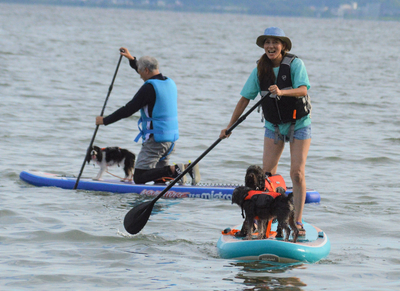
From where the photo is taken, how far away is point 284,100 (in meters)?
6.28

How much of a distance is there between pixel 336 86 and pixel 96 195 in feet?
57.2

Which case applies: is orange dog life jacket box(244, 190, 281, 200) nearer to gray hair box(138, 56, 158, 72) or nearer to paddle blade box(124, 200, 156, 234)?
paddle blade box(124, 200, 156, 234)

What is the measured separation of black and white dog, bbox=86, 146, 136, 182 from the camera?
9617mm

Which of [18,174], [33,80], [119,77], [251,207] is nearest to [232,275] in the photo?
[251,207]

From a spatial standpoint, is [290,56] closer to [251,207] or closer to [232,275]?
[251,207]

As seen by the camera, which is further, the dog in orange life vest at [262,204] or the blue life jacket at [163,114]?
the blue life jacket at [163,114]

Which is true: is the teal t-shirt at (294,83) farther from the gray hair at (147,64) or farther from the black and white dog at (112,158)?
the black and white dog at (112,158)

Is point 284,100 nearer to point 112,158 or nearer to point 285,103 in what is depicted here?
point 285,103

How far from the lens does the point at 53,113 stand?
16391 millimetres

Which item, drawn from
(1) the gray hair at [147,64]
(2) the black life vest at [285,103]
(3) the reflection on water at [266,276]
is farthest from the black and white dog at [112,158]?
(3) the reflection on water at [266,276]

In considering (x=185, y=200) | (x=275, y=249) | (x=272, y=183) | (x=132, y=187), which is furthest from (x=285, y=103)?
(x=132, y=187)

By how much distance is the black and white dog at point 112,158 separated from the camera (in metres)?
9.62

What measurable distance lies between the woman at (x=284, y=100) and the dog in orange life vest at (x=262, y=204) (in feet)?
1.32

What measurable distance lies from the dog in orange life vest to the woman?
0.40 metres
